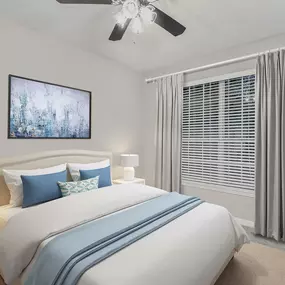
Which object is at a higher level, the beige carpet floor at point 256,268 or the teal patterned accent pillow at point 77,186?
the teal patterned accent pillow at point 77,186

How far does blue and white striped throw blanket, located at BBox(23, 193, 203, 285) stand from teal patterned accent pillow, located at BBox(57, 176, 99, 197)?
2.66 feet

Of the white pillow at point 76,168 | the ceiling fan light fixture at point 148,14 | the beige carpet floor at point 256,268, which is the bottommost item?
the beige carpet floor at point 256,268

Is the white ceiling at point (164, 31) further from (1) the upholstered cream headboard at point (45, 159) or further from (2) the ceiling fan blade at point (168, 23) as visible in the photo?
(1) the upholstered cream headboard at point (45, 159)

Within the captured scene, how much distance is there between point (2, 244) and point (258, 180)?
296 cm

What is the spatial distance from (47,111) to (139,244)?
2264mm

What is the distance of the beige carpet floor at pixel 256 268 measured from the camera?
6.82 ft

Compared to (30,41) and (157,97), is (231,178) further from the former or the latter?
(30,41)

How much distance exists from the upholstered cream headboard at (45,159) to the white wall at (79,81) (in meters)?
0.08

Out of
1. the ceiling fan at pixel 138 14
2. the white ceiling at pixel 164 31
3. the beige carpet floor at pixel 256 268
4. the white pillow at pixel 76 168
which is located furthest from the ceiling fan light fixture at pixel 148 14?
the beige carpet floor at pixel 256 268

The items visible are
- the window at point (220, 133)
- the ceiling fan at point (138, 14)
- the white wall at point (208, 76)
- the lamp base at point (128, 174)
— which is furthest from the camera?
the lamp base at point (128, 174)

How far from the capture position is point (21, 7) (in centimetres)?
245

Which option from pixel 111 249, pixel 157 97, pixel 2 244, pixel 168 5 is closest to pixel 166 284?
pixel 111 249

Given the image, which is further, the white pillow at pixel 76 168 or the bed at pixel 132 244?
the white pillow at pixel 76 168

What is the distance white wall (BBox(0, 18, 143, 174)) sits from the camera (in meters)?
2.71
